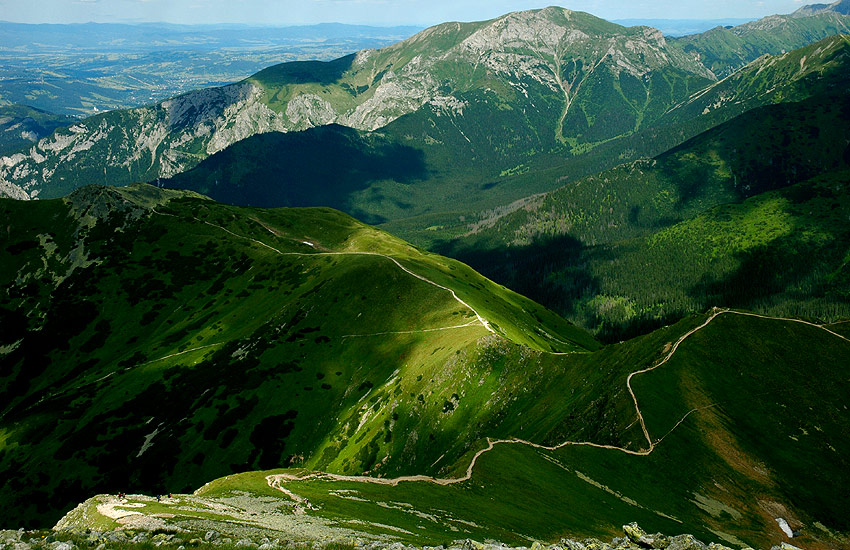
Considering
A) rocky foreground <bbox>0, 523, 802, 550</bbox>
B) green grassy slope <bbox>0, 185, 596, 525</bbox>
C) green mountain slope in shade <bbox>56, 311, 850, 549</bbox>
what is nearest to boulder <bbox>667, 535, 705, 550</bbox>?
rocky foreground <bbox>0, 523, 802, 550</bbox>

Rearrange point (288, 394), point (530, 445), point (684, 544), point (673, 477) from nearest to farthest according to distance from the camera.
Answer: point (684, 544) < point (673, 477) < point (530, 445) < point (288, 394)

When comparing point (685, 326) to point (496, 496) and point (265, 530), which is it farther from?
Result: point (265, 530)

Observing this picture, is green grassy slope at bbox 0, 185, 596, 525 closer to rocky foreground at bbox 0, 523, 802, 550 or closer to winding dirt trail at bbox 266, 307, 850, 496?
winding dirt trail at bbox 266, 307, 850, 496

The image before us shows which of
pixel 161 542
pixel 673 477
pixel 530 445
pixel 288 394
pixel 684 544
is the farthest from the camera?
pixel 288 394

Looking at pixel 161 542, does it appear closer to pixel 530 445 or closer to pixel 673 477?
pixel 530 445

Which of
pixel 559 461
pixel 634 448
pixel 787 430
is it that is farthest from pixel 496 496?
pixel 787 430

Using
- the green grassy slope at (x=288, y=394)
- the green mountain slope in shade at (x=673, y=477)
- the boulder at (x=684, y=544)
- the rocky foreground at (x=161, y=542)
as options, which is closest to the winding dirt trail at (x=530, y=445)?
the green mountain slope in shade at (x=673, y=477)

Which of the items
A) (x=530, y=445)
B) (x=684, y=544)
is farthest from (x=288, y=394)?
(x=684, y=544)

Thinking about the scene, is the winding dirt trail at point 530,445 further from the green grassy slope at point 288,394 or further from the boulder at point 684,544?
the boulder at point 684,544

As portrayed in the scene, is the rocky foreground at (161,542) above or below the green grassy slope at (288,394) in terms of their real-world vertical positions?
above
